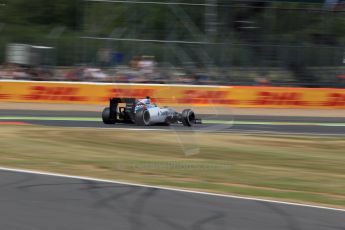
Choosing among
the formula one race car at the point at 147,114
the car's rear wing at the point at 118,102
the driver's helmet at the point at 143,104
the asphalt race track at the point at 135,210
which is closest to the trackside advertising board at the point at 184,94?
the car's rear wing at the point at 118,102

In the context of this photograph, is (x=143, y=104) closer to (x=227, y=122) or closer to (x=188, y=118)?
(x=188, y=118)

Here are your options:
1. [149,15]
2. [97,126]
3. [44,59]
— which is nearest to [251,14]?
[149,15]

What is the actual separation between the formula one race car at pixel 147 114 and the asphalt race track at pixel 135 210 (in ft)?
22.8

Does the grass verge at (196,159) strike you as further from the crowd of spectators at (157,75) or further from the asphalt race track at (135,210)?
the crowd of spectators at (157,75)

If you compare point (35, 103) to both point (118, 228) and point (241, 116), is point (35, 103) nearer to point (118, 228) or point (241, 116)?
point (241, 116)

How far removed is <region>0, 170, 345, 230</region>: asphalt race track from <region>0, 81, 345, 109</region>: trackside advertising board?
46.9ft

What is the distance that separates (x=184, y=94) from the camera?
22172 mm

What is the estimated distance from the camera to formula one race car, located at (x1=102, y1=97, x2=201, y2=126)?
1504cm

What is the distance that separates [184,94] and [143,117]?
22.9 feet

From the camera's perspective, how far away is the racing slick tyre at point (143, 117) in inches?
600

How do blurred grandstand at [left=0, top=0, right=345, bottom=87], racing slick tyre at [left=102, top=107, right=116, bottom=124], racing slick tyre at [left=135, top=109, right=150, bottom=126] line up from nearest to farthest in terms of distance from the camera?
racing slick tyre at [left=135, top=109, right=150, bottom=126], racing slick tyre at [left=102, top=107, right=116, bottom=124], blurred grandstand at [left=0, top=0, right=345, bottom=87]

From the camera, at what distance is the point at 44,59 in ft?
77.5

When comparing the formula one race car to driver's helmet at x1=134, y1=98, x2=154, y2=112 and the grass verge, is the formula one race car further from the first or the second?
the grass verge

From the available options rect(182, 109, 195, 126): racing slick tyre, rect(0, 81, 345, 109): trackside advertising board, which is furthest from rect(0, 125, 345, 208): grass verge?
rect(0, 81, 345, 109): trackside advertising board
